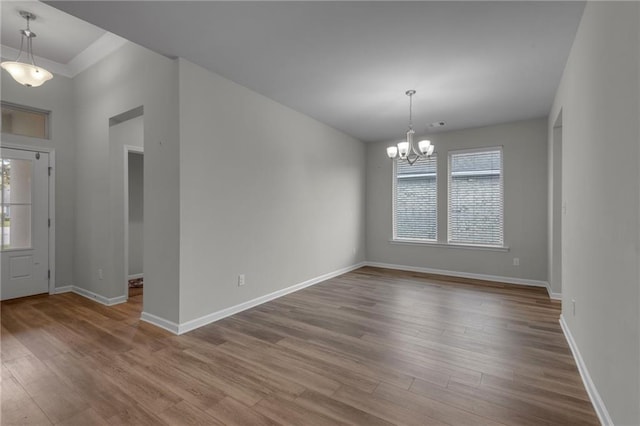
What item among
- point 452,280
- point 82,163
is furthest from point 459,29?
point 82,163

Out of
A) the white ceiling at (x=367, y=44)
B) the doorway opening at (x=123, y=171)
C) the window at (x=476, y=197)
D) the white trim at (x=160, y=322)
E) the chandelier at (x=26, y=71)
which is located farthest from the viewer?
the window at (x=476, y=197)

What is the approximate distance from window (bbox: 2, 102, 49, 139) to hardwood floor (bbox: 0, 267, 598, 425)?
2431 mm

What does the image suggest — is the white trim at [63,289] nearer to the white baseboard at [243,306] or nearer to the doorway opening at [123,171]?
the doorway opening at [123,171]

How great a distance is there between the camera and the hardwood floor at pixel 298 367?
6.03ft

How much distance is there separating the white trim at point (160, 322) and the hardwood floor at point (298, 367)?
0.07 metres

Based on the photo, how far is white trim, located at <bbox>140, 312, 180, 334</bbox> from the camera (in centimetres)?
303

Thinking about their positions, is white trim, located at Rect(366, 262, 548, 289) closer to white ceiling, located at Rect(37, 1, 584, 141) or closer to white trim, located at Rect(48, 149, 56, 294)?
white ceiling, located at Rect(37, 1, 584, 141)

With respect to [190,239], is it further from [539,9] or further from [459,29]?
[539,9]

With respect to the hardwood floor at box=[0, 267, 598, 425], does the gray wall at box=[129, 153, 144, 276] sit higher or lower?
higher

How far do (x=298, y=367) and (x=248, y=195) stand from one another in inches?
86.1

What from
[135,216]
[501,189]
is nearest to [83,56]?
[135,216]

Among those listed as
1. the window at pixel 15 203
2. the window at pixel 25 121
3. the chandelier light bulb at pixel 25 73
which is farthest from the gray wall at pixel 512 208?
the window at pixel 25 121

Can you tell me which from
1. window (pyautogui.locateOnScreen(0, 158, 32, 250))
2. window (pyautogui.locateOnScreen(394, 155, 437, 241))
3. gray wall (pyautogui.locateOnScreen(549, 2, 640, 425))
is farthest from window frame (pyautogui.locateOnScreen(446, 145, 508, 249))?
window (pyautogui.locateOnScreen(0, 158, 32, 250))

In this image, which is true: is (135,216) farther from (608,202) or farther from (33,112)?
(608,202)
